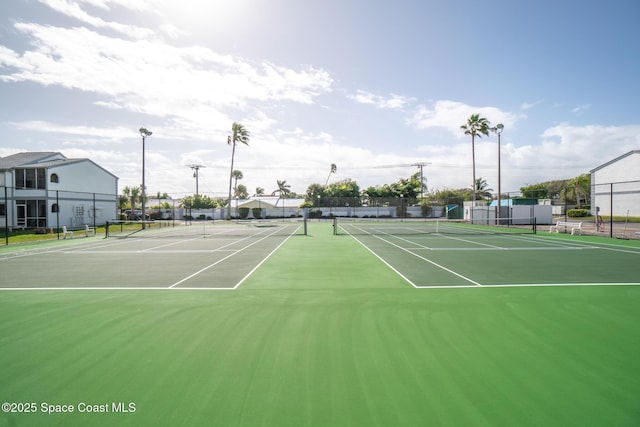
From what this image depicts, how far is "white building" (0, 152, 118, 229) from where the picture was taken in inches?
1198

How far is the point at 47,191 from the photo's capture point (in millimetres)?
30250

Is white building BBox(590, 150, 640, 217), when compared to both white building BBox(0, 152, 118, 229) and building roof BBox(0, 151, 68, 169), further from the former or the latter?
building roof BBox(0, 151, 68, 169)

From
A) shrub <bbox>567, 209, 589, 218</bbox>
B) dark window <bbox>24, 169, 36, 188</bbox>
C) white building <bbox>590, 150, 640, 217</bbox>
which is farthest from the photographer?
shrub <bbox>567, 209, 589, 218</bbox>

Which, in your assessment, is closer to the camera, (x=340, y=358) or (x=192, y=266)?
(x=340, y=358)

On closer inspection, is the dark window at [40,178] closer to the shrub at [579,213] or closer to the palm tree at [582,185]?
the shrub at [579,213]

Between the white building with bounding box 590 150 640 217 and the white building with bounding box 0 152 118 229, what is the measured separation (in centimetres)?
5288

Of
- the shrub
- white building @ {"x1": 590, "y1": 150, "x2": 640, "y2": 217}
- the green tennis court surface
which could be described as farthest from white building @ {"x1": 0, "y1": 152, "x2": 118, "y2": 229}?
the shrub

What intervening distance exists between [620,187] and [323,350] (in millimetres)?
47159

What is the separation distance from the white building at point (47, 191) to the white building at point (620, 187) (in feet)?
173

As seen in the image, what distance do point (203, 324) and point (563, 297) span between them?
277 inches

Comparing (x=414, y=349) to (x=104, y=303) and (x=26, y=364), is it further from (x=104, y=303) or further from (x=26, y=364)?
(x=104, y=303)

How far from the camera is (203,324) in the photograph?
5.38 m

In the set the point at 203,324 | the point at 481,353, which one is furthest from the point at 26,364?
the point at 481,353

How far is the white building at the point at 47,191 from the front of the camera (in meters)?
30.4
